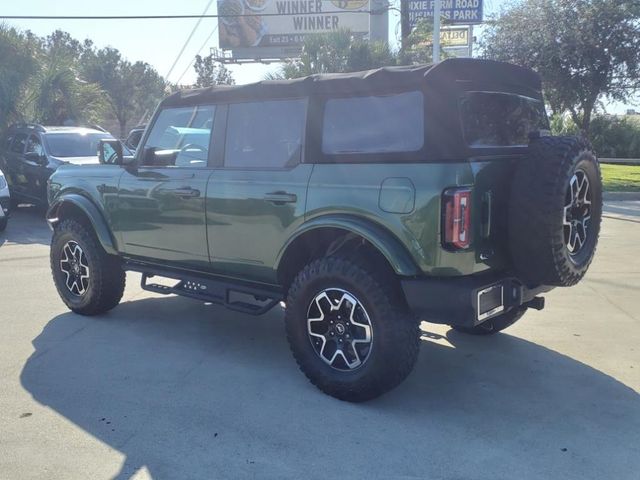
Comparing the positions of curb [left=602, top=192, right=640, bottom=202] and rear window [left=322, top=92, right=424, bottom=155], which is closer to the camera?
rear window [left=322, top=92, right=424, bottom=155]

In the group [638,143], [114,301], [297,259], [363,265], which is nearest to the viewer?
[363,265]

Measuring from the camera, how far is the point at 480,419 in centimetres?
380

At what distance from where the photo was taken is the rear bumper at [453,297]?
11.7ft

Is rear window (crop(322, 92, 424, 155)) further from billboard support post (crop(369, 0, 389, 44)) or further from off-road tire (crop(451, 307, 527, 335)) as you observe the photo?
billboard support post (crop(369, 0, 389, 44))

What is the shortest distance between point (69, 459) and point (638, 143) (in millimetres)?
29031

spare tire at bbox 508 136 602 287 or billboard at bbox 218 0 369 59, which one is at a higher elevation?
billboard at bbox 218 0 369 59

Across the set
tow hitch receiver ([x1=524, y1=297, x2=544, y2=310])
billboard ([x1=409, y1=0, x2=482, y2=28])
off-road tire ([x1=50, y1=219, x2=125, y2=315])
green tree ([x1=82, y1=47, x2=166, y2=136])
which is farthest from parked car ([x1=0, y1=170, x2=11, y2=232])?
green tree ([x1=82, y1=47, x2=166, y2=136])

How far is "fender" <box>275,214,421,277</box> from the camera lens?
3680 mm

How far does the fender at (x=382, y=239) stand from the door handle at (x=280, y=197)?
34 centimetres

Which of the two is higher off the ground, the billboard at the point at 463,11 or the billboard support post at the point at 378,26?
the billboard at the point at 463,11

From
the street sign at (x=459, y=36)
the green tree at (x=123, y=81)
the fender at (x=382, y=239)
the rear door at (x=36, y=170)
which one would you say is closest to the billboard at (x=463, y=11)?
the street sign at (x=459, y=36)

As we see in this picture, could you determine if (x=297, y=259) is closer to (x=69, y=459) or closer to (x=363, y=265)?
(x=363, y=265)

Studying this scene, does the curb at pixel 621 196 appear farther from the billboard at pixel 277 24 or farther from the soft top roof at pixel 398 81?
the billboard at pixel 277 24

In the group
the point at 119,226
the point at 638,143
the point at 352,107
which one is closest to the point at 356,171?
the point at 352,107
